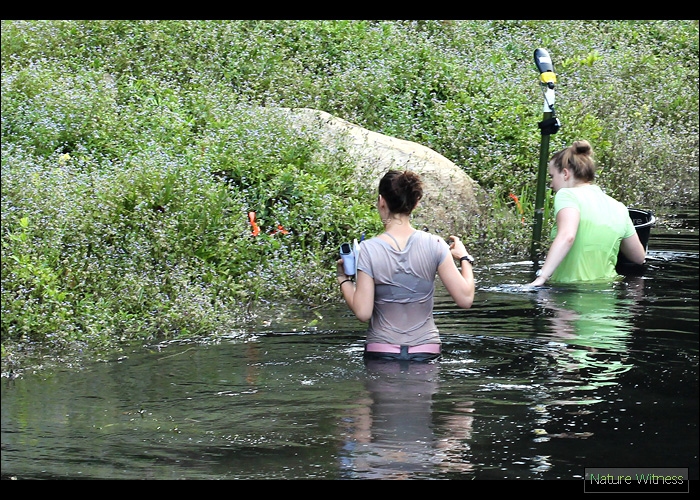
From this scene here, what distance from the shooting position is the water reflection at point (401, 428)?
16.8 ft

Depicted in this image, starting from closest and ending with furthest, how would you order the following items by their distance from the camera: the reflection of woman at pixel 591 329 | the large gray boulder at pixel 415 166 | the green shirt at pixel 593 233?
1. the reflection of woman at pixel 591 329
2. the green shirt at pixel 593 233
3. the large gray boulder at pixel 415 166

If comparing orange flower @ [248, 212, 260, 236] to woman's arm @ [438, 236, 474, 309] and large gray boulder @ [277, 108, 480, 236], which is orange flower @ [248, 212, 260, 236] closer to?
large gray boulder @ [277, 108, 480, 236]

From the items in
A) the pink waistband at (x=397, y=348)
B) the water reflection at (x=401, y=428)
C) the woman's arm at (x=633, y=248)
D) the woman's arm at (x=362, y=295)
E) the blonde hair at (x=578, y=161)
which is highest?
the blonde hair at (x=578, y=161)

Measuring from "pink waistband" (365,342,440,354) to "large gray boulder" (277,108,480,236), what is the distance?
4.23 meters

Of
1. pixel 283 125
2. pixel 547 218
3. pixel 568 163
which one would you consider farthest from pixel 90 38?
pixel 568 163

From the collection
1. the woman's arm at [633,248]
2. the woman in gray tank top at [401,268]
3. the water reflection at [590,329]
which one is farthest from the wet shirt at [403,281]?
the woman's arm at [633,248]

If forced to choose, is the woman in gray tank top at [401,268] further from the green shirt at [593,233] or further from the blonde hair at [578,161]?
the blonde hair at [578,161]

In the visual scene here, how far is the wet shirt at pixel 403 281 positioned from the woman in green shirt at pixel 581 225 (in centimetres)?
200

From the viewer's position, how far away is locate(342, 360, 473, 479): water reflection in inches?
202

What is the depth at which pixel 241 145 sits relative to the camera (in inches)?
426

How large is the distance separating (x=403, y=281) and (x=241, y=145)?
15.1ft

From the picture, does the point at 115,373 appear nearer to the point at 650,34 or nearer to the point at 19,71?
the point at 19,71

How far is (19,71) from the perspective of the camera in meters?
12.4

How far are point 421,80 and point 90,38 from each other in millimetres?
4431
